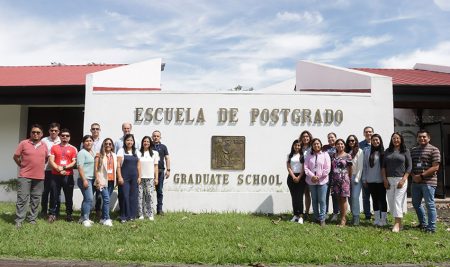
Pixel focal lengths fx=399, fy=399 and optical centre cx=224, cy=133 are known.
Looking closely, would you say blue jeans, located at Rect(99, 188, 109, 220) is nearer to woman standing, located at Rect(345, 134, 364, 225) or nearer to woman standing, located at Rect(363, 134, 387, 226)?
woman standing, located at Rect(345, 134, 364, 225)

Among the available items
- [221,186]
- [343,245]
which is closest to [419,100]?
[221,186]

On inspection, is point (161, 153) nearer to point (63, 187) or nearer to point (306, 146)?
point (63, 187)

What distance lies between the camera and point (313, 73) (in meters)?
12.4

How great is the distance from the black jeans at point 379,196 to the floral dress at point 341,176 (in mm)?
520

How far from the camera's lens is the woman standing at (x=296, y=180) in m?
7.53

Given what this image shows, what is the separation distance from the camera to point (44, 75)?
1253 centimetres

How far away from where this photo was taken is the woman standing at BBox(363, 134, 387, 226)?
7211mm

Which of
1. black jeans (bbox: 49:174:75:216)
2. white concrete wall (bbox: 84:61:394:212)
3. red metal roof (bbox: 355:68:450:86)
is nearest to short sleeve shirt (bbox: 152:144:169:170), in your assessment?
white concrete wall (bbox: 84:61:394:212)

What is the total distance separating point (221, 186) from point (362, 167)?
309 cm

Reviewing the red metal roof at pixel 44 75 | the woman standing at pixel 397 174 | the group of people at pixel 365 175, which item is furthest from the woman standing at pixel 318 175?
the red metal roof at pixel 44 75

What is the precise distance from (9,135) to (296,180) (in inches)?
342

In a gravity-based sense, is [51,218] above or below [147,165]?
below

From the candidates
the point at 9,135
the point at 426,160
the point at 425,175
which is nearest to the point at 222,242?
the point at 425,175

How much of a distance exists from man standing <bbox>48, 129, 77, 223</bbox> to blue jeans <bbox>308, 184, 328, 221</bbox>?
4.50 metres
